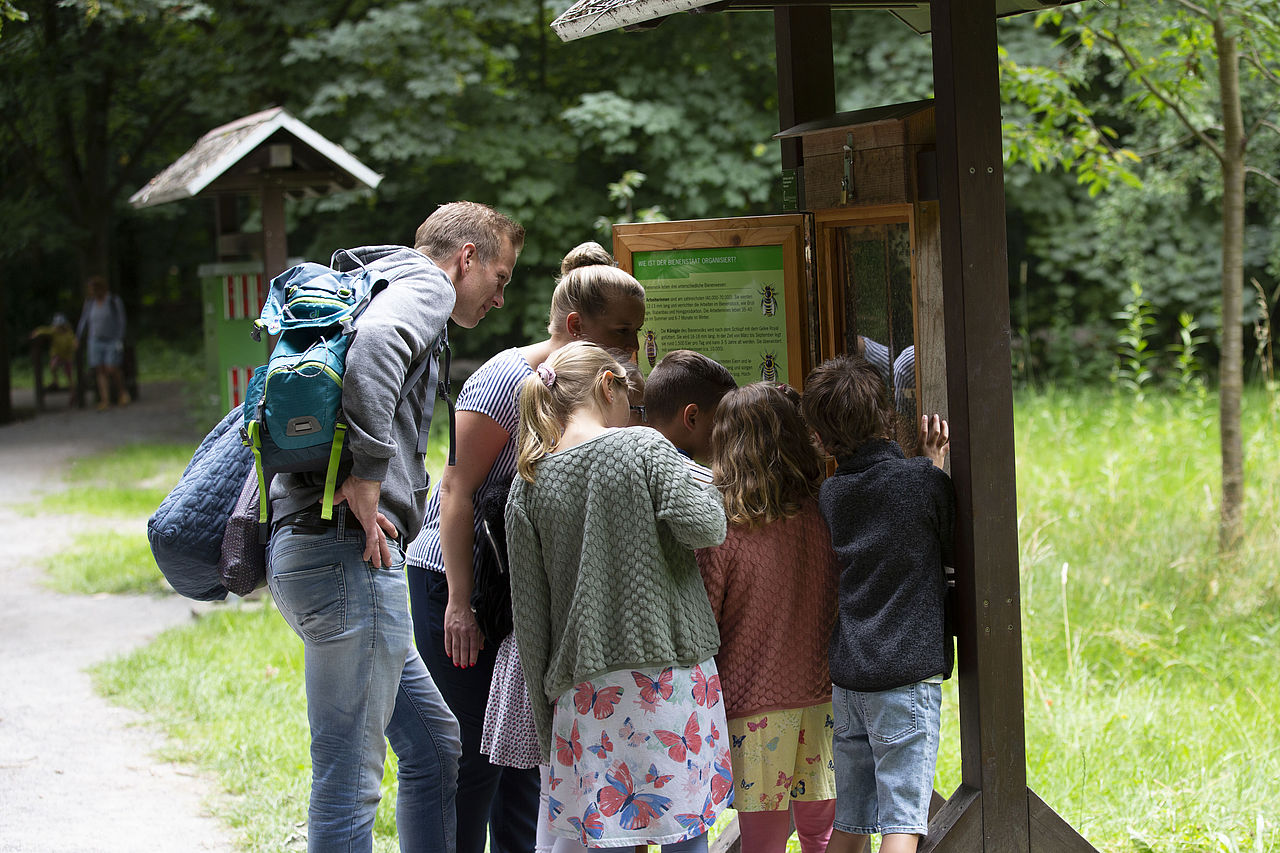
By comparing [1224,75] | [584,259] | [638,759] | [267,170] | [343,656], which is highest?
[1224,75]

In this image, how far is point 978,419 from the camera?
8.90ft

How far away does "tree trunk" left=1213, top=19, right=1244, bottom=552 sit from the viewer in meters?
6.03

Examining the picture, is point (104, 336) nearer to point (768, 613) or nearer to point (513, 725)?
point (513, 725)

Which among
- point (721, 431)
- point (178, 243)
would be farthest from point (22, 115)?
point (721, 431)

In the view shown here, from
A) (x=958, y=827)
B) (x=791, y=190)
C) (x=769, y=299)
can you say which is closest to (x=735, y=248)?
(x=769, y=299)

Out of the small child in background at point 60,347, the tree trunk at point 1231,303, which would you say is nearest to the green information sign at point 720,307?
the tree trunk at point 1231,303

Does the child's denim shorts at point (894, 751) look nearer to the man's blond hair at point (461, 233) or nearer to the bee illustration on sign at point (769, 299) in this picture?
the bee illustration on sign at point (769, 299)

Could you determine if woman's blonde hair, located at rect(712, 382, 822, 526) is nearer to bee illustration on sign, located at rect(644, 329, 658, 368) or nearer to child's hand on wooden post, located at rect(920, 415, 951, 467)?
child's hand on wooden post, located at rect(920, 415, 951, 467)

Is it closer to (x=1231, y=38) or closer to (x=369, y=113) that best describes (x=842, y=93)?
(x=369, y=113)

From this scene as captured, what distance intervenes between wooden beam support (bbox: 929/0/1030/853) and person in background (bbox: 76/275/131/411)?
54.1 ft

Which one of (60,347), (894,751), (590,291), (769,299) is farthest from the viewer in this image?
(60,347)

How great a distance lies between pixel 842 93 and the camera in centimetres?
1295

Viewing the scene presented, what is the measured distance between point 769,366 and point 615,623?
111 cm

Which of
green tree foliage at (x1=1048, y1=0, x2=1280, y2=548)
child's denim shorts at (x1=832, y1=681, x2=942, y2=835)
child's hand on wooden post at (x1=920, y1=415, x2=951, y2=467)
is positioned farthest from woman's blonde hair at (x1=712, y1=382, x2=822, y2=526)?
green tree foliage at (x1=1048, y1=0, x2=1280, y2=548)
